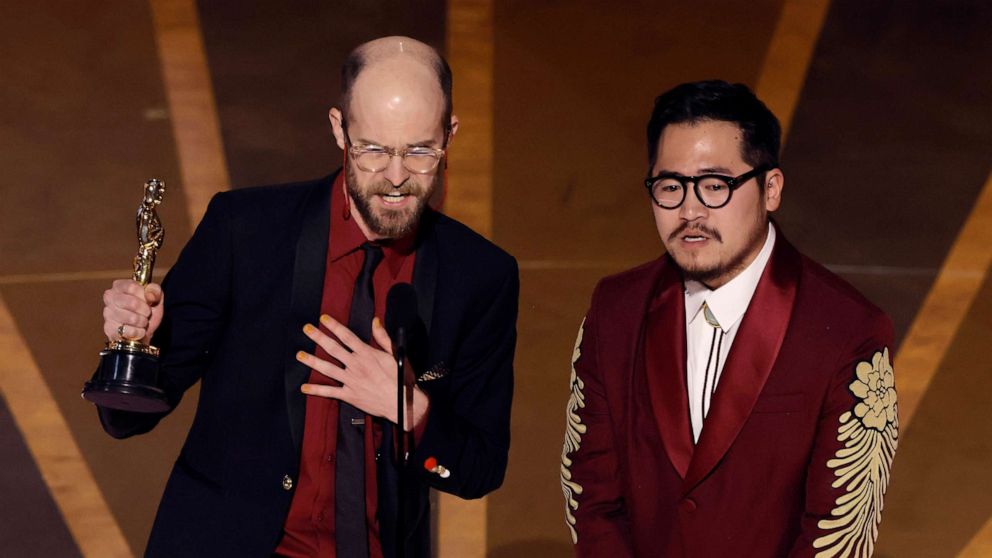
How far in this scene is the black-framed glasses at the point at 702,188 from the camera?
3.20 metres

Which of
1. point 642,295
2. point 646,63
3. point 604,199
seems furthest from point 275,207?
point 646,63

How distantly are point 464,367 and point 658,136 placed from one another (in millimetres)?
640

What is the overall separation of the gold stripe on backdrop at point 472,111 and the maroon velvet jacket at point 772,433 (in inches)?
95.1

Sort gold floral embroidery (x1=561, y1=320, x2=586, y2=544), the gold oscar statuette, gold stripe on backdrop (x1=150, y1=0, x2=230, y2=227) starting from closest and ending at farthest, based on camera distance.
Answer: the gold oscar statuette → gold floral embroidery (x1=561, y1=320, x2=586, y2=544) → gold stripe on backdrop (x1=150, y1=0, x2=230, y2=227)

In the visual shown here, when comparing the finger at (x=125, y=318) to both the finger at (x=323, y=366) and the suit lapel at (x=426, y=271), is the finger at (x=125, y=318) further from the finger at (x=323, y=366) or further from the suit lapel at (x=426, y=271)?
the suit lapel at (x=426, y=271)

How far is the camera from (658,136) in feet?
10.8

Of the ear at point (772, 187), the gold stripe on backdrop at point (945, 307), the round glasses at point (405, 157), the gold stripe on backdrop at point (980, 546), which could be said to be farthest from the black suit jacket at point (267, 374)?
the gold stripe on backdrop at point (945, 307)

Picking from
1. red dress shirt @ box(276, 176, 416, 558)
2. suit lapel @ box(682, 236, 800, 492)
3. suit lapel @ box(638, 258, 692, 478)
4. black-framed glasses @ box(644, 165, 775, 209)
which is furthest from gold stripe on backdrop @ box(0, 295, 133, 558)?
black-framed glasses @ box(644, 165, 775, 209)

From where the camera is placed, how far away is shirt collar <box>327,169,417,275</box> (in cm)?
337

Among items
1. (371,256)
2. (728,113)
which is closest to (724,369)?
(728,113)

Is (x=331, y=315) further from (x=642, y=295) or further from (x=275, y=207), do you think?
(x=642, y=295)

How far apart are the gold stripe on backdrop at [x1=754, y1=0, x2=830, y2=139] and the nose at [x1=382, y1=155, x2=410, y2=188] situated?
119 inches

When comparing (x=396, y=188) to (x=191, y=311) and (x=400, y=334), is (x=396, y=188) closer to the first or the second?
(x=400, y=334)

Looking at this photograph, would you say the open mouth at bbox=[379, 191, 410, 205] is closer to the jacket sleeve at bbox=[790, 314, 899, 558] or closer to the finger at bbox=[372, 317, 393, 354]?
the finger at bbox=[372, 317, 393, 354]
